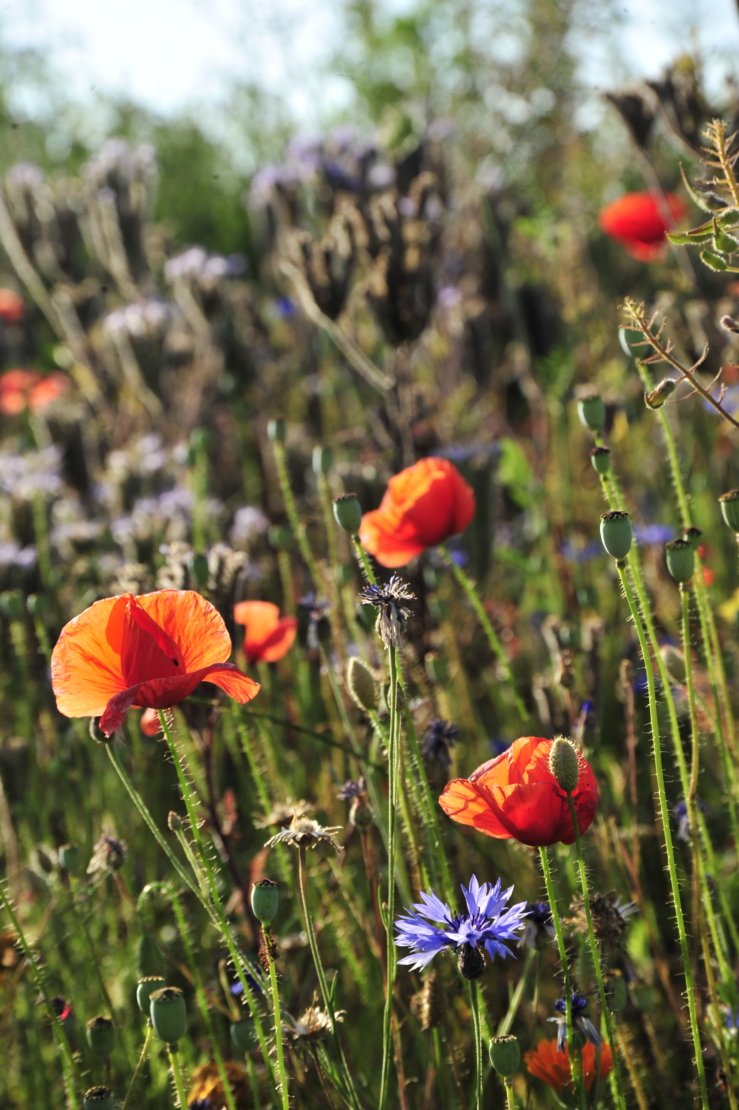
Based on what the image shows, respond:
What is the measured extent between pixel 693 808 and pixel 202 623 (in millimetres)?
557

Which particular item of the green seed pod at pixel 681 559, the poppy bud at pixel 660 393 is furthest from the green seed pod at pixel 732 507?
the poppy bud at pixel 660 393

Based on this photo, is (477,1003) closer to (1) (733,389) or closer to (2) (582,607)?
(2) (582,607)

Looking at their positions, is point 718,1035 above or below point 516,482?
below

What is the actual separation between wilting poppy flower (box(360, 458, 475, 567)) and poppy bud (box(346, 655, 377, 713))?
0.35 metres

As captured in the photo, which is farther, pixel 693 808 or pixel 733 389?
pixel 733 389

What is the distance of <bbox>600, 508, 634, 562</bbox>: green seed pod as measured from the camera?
0.98 metres

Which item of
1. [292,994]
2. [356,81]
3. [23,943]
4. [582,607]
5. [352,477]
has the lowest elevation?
[292,994]

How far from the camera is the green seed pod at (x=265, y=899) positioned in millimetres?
945

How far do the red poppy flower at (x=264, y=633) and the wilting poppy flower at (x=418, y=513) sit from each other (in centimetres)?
18

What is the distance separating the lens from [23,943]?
3.56ft

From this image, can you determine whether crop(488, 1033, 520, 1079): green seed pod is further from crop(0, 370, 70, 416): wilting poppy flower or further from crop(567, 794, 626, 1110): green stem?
crop(0, 370, 70, 416): wilting poppy flower

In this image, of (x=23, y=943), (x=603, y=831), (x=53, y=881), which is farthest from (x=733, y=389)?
(x=23, y=943)

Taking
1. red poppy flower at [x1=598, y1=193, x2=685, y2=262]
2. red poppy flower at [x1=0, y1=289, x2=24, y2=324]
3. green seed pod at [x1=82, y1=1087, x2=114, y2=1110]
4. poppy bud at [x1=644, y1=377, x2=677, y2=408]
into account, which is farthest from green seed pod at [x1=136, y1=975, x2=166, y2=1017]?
red poppy flower at [x1=0, y1=289, x2=24, y2=324]

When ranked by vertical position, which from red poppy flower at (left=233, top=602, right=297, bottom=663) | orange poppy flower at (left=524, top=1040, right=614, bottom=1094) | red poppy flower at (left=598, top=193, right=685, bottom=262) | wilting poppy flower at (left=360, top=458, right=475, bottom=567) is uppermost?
red poppy flower at (left=598, top=193, right=685, bottom=262)
